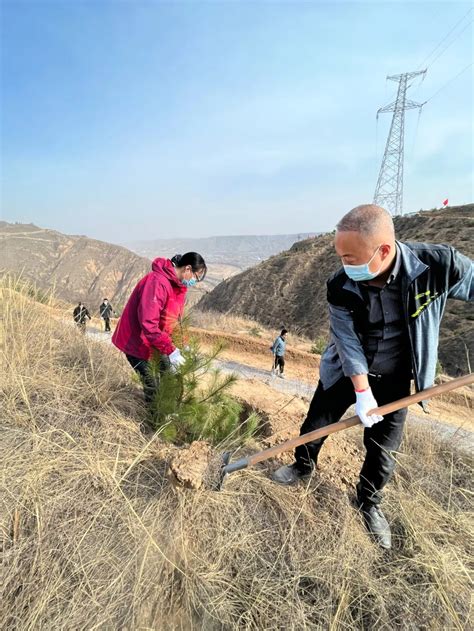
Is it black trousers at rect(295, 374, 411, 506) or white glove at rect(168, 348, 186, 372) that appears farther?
white glove at rect(168, 348, 186, 372)

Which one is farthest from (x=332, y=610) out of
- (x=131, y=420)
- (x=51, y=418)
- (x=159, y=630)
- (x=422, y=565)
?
(x=51, y=418)

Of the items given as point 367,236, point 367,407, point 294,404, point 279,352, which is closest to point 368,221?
point 367,236

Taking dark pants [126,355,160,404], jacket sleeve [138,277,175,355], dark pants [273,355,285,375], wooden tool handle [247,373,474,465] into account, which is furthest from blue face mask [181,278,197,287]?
dark pants [273,355,285,375]

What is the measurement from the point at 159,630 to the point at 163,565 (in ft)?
0.77

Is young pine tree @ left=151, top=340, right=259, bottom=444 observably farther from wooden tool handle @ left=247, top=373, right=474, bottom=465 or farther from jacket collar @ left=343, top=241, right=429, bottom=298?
jacket collar @ left=343, top=241, right=429, bottom=298

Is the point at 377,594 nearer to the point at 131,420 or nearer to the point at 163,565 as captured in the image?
the point at 163,565

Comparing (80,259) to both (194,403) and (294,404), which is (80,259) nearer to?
(294,404)

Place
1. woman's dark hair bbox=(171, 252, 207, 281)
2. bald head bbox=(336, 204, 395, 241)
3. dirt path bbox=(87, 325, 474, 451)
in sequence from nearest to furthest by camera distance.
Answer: bald head bbox=(336, 204, 395, 241)
woman's dark hair bbox=(171, 252, 207, 281)
dirt path bbox=(87, 325, 474, 451)

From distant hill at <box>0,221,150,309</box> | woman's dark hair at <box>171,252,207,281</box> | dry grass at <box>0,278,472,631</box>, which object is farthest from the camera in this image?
distant hill at <box>0,221,150,309</box>

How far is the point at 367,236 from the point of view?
65.9 inches

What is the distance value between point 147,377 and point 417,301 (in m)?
1.98

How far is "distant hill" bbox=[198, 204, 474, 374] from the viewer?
1769 cm

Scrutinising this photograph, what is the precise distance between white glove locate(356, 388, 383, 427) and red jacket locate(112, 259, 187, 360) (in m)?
1.33

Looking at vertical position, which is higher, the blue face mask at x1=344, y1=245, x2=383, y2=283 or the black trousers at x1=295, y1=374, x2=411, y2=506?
the blue face mask at x1=344, y1=245, x2=383, y2=283
